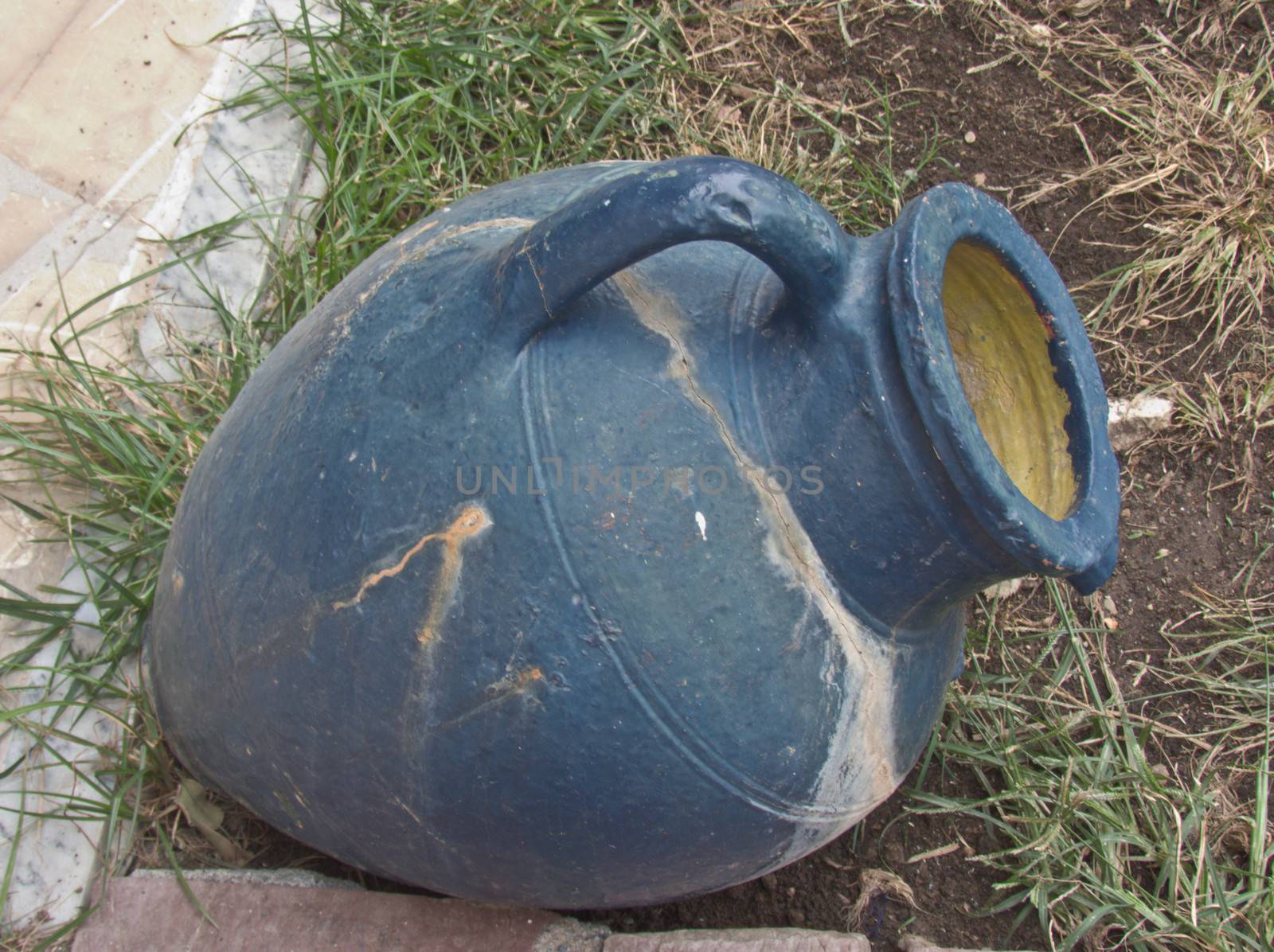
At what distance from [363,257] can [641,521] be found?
1.41 m

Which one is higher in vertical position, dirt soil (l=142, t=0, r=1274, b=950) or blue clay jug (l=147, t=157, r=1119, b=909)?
blue clay jug (l=147, t=157, r=1119, b=909)

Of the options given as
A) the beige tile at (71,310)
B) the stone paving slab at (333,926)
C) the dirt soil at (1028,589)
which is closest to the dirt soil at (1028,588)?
the dirt soil at (1028,589)

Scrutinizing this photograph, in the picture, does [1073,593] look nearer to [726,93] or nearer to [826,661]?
[826,661]

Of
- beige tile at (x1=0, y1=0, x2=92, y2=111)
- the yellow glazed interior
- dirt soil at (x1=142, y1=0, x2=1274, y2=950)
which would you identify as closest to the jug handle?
the yellow glazed interior

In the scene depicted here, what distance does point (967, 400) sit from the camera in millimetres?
1210

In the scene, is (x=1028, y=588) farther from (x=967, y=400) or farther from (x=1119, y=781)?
(x=967, y=400)

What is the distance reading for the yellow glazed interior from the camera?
138 cm

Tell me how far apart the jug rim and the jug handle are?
0.08 m

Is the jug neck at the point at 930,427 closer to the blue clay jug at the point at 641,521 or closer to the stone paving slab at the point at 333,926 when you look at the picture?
the blue clay jug at the point at 641,521

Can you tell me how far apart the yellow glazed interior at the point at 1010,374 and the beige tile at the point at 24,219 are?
1960mm

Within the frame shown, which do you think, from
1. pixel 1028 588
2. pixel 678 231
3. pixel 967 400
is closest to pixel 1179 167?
pixel 1028 588

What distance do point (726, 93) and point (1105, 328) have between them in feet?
3.36

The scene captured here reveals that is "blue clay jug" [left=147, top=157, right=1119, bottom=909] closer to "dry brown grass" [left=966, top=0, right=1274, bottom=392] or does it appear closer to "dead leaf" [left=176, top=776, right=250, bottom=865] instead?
"dead leaf" [left=176, top=776, right=250, bottom=865]

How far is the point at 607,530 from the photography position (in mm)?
1187
